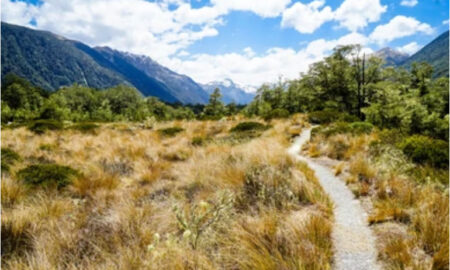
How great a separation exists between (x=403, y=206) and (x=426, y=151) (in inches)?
144

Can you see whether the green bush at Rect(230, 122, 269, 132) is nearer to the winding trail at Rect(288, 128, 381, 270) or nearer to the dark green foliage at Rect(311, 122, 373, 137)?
the dark green foliage at Rect(311, 122, 373, 137)

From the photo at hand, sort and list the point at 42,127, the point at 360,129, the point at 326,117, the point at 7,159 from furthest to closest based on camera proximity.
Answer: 1. the point at 326,117
2. the point at 42,127
3. the point at 360,129
4. the point at 7,159

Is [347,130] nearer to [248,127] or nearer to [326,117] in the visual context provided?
[248,127]

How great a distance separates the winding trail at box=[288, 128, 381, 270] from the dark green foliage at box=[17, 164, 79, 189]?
18.4 ft

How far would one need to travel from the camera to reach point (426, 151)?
7.30m

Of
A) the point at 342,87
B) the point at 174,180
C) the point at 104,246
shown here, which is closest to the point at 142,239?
the point at 104,246

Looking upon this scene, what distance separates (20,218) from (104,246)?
1.65 metres

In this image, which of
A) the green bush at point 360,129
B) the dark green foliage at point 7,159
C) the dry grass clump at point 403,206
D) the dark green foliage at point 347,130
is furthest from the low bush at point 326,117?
the dark green foliage at point 7,159

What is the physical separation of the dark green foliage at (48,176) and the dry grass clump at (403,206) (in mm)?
6164

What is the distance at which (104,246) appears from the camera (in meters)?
3.92

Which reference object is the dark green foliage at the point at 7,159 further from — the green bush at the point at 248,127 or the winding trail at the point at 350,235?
the green bush at the point at 248,127

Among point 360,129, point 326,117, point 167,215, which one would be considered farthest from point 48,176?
point 326,117

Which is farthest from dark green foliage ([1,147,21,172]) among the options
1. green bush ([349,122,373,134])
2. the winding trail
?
green bush ([349,122,373,134])

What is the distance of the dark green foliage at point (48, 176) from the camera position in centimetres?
646
